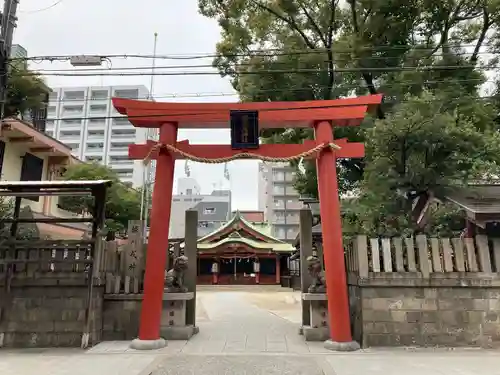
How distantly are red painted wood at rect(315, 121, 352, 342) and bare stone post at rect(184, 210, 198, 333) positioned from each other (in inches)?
129

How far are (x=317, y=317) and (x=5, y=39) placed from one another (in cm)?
897

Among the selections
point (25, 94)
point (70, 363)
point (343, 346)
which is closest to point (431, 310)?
point (343, 346)

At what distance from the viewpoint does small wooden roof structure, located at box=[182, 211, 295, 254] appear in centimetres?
3217

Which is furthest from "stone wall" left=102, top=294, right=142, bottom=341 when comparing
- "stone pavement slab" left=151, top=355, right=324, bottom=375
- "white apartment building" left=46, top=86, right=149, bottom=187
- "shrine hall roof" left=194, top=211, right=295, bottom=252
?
"white apartment building" left=46, top=86, right=149, bottom=187

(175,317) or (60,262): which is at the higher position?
(60,262)

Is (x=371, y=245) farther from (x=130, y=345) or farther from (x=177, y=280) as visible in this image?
(x=130, y=345)

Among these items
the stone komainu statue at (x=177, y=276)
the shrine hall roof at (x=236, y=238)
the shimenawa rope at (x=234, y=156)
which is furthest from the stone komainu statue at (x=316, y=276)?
the shrine hall roof at (x=236, y=238)

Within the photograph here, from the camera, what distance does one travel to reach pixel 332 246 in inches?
325

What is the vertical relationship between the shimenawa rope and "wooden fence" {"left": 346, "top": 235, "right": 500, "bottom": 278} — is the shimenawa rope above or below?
above

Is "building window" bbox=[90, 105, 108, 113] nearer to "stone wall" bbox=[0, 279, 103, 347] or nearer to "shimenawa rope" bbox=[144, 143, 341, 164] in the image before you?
"shimenawa rope" bbox=[144, 143, 341, 164]

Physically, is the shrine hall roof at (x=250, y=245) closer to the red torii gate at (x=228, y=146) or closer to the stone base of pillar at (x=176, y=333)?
the stone base of pillar at (x=176, y=333)

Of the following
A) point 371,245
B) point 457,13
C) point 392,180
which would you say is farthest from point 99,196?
point 457,13

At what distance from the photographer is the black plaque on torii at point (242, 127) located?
28.9 ft

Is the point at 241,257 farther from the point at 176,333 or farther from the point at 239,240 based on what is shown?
the point at 176,333
